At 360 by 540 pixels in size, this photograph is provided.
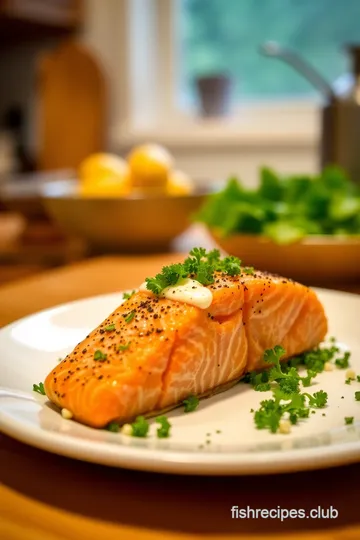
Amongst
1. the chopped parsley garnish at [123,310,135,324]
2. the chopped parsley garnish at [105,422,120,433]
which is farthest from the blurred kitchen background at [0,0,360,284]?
the chopped parsley garnish at [105,422,120,433]

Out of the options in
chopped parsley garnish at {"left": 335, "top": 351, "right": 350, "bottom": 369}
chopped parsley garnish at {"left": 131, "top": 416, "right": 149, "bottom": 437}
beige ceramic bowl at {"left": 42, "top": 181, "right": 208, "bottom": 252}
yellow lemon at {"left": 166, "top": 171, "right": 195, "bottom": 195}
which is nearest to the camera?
chopped parsley garnish at {"left": 131, "top": 416, "right": 149, "bottom": 437}

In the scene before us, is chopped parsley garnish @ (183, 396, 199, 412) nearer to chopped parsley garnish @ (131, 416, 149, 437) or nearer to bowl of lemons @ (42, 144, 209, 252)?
chopped parsley garnish @ (131, 416, 149, 437)

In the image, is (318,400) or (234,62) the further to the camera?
(234,62)

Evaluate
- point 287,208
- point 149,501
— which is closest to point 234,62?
point 287,208

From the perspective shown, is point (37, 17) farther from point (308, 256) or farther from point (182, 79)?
point (308, 256)

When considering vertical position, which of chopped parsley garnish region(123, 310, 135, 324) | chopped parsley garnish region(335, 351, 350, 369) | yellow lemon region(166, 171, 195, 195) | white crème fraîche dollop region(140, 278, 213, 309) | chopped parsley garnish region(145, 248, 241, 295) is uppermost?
yellow lemon region(166, 171, 195, 195)
